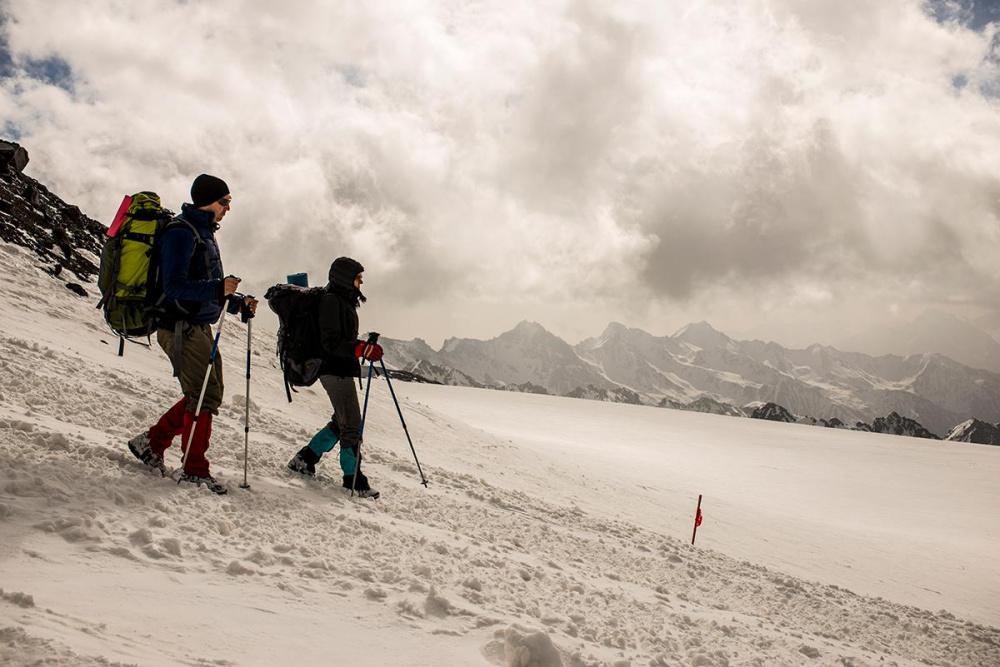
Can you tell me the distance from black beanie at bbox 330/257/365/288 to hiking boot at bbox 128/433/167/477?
258 centimetres

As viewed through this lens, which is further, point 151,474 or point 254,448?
point 254,448

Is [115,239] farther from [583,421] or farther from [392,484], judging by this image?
[583,421]

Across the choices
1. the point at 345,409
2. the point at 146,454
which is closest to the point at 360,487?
the point at 345,409

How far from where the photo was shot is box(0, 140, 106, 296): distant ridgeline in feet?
54.3

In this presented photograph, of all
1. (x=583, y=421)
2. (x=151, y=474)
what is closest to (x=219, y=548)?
(x=151, y=474)

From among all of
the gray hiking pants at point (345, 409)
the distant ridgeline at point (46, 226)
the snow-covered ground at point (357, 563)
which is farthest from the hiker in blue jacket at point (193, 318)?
the distant ridgeline at point (46, 226)

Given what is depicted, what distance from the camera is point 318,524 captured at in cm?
496

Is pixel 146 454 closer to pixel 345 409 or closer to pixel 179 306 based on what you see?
pixel 179 306

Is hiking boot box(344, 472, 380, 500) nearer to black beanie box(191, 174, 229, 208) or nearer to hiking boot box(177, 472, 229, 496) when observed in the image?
hiking boot box(177, 472, 229, 496)

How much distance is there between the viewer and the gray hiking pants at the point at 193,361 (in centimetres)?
523

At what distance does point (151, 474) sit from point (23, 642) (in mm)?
2974

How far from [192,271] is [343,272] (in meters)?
1.83

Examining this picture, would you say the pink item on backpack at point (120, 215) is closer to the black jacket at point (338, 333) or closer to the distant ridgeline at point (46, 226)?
the black jacket at point (338, 333)

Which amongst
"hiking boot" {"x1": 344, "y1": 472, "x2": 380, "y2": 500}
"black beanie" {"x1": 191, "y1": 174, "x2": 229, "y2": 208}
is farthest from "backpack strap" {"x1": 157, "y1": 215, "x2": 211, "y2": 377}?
"hiking boot" {"x1": 344, "y1": 472, "x2": 380, "y2": 500}
